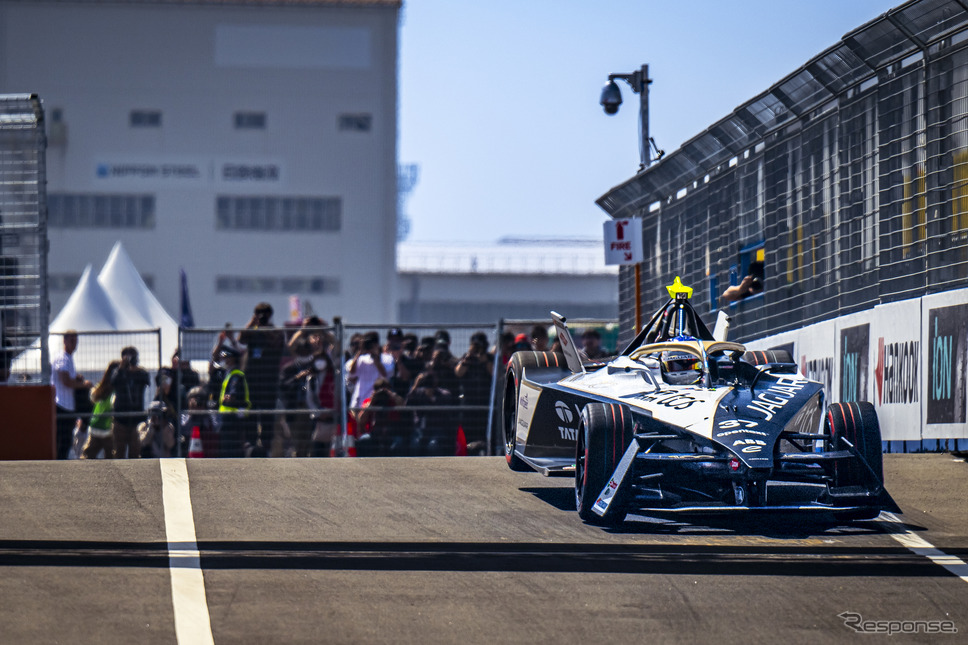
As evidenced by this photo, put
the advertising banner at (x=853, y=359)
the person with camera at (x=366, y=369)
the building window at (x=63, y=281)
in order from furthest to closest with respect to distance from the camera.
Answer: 1. the building window at (x=63, y=281)
2. the person with camera at (x=366, y=369)
3. the advertising banner at (x=853, y=359)

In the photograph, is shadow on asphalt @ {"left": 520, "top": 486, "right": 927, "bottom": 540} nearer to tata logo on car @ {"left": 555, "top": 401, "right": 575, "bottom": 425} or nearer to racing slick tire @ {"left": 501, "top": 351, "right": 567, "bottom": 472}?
tata logo on car @ {"left": 555, "top": 401, "right": 575, "bottom": 425}

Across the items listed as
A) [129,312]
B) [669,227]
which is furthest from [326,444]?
[129,312]

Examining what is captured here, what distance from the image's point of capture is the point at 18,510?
26.6 feet

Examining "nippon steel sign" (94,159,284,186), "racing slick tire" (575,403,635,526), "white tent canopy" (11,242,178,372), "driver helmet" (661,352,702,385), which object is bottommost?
"racing slick tire" (575,403,635,526)

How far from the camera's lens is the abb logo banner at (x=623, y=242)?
15.0 m

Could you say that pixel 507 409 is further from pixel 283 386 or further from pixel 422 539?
pixel 283 386

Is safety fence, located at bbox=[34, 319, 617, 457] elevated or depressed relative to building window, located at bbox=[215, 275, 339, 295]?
depressed

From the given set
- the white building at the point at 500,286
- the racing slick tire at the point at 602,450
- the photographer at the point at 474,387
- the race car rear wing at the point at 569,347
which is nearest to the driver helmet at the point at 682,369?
the racing slick tire at the point at 602,450

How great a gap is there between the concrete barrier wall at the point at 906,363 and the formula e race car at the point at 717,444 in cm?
173

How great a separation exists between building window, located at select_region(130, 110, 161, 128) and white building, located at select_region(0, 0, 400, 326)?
57mm

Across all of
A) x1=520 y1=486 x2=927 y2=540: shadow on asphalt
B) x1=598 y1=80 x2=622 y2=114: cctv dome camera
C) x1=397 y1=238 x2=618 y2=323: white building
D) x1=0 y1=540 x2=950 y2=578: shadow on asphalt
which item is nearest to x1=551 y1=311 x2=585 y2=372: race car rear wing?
x1=520 y1=486 x2=927 y2=540: shadow on asphalt

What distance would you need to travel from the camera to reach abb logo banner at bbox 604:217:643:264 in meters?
15.0

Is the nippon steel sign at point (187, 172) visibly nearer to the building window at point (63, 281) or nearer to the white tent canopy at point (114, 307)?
the building window at point (63, 281)

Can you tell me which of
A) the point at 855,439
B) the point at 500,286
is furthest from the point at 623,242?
the point at 500,286
